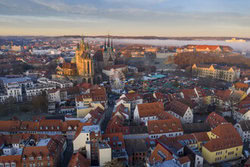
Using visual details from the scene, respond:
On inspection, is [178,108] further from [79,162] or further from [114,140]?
[79,162]

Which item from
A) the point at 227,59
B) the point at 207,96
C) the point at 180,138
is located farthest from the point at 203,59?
the point at 180,138

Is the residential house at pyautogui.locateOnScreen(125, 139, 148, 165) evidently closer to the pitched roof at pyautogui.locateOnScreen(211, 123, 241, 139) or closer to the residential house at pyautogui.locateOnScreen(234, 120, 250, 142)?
the pitched roof at pyautogui.locateOnScreen(211, 123, 241, 139)

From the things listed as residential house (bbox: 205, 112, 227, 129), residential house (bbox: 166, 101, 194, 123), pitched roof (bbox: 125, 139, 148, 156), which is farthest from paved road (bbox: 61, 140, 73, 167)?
residential house (bbox: 205, 112, 227, 129)

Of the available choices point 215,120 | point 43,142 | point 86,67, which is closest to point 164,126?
point 215,120

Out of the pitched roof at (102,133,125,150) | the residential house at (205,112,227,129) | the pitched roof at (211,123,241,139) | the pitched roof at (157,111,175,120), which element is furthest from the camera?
the pitched roof at (157,111,175,120)

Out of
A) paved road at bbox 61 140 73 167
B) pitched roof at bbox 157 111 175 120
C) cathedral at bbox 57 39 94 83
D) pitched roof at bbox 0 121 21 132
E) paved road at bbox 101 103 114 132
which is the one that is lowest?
paved road at bbox 61 140 73 167
